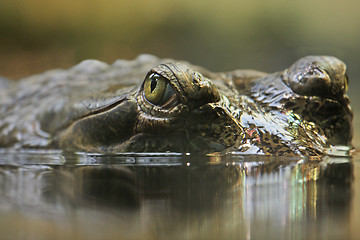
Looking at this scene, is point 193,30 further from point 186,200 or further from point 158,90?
point 186,200

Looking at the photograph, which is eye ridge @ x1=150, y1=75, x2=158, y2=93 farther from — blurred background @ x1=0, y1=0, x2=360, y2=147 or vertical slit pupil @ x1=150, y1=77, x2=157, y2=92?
blurred background @ x1=0, y1=0, x2=360, y2=147

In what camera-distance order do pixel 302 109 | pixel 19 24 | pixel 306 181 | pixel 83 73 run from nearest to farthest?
pixel 306 181 < pixel 302 109 < pixel 83 73 < pixel 19 24

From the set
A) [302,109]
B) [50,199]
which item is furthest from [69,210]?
[302,109]

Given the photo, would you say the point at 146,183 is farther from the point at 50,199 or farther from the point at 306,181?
the point at 306,181

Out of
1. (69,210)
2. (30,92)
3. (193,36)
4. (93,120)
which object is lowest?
(69,210)

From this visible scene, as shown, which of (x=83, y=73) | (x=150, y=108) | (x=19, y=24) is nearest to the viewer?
(x=150, y=108)

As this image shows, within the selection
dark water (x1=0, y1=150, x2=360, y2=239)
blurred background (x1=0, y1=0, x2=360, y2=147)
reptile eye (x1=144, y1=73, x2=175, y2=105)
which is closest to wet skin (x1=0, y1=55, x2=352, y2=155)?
reptile eye (x1=144, y1=73, x2=175, y2=105)
